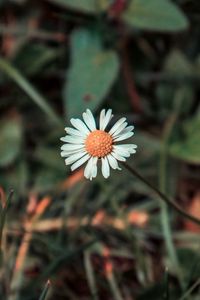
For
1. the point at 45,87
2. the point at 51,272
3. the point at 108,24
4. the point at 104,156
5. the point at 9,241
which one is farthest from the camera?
the point at 45,87

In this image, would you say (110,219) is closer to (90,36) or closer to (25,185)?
(25,185)

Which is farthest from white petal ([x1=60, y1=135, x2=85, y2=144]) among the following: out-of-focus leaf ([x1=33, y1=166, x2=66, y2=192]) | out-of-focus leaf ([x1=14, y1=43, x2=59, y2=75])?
out-of-focus leaf ([x1=14, y1=43, x2=59, y2=75])

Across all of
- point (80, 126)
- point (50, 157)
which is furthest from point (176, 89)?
point (80, 126)

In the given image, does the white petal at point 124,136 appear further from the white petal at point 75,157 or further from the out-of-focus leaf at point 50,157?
the out-of-focus leaf at point 50,157

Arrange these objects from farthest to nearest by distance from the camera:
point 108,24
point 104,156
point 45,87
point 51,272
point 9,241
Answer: point 45,87, point 108,24, point 9,241, point 51,272, point 104,156

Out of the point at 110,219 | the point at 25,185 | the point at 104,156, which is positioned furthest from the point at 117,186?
the point at 104,156

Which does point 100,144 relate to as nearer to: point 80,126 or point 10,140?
point 80,126
